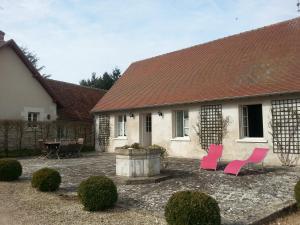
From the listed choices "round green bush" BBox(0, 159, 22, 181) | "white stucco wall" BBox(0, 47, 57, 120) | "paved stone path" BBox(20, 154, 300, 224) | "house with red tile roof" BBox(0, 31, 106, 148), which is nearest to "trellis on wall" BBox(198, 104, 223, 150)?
"paved stone path" BBox(20, 154, 300, 224)

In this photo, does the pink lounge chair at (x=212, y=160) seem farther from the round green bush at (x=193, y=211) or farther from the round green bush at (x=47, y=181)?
the round green bush at (x=193, y=211)

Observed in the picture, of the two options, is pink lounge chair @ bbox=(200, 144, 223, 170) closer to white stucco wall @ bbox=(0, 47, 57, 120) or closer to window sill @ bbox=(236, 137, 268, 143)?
window sill @ bbox=(236, 137, 268, 143)

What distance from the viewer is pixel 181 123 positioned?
17.2 meters

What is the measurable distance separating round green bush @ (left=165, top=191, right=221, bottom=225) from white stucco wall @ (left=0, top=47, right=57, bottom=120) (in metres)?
16.4

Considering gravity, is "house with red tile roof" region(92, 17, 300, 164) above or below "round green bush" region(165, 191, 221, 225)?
above

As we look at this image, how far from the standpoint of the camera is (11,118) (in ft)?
65.0

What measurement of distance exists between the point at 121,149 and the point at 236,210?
4.38 metres

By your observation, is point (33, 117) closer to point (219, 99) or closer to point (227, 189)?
point (219, 99)

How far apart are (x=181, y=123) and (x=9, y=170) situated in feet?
29.6

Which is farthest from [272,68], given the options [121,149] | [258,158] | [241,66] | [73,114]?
[73,114]

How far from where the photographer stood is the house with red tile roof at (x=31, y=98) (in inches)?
773

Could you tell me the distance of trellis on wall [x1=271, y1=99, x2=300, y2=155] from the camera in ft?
41.4

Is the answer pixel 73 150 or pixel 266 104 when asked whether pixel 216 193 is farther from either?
pixel 73 150

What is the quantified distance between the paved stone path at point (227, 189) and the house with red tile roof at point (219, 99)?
2.71m
